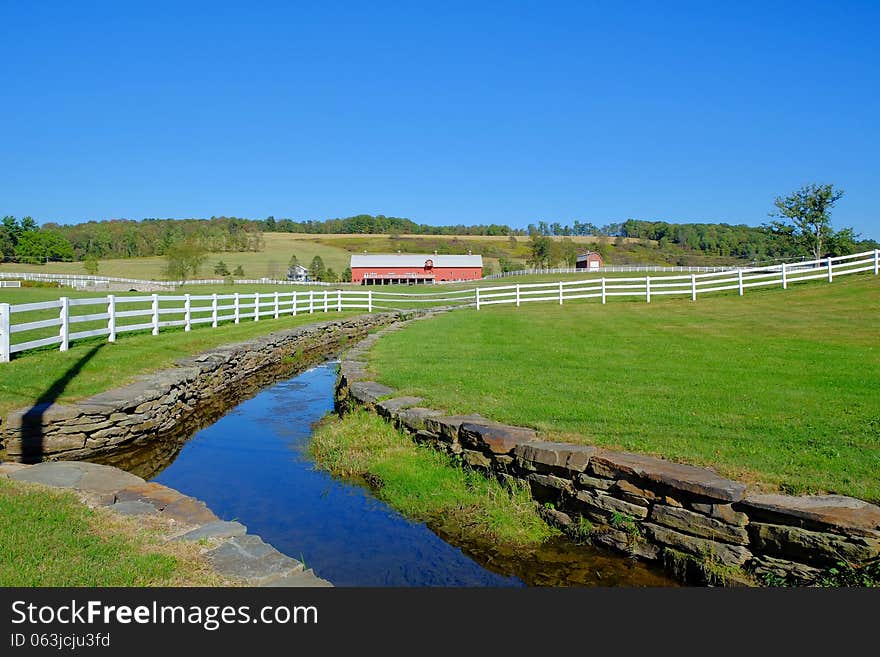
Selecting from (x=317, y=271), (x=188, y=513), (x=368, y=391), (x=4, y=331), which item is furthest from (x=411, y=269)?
(x=188, y=513)

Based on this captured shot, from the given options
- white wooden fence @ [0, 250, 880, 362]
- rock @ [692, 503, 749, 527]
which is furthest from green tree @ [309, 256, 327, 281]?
rock @ [692, 503, 749, 527]

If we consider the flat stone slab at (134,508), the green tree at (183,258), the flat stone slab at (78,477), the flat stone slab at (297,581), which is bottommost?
the flat stone slab at (297,581)

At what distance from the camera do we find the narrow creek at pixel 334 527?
15.9ft

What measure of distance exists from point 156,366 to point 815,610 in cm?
1066

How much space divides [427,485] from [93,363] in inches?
290

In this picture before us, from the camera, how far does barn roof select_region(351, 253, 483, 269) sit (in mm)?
86562

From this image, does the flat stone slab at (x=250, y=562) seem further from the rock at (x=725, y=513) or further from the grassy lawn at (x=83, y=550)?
the rock at (x=725, y=513)

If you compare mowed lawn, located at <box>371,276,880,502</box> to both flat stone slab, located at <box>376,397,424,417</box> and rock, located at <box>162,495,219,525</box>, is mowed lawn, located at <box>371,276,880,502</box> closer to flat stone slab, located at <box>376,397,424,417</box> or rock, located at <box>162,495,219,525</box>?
flat stone slab, located at <box>376,397,424,417</box>

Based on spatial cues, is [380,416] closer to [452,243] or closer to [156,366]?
[156,366]

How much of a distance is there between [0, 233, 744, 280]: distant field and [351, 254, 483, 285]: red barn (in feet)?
40.1

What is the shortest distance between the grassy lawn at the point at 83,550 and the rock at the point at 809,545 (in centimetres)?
345

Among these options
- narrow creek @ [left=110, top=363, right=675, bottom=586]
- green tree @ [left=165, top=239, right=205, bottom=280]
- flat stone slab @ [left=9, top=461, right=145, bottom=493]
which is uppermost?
green tree @ [left=165, top=239, right=205, bottom=280]

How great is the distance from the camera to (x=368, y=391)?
931cm

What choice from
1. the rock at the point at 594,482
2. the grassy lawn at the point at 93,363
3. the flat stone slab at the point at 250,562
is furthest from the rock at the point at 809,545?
the grassy lawn at the point at 93,363
